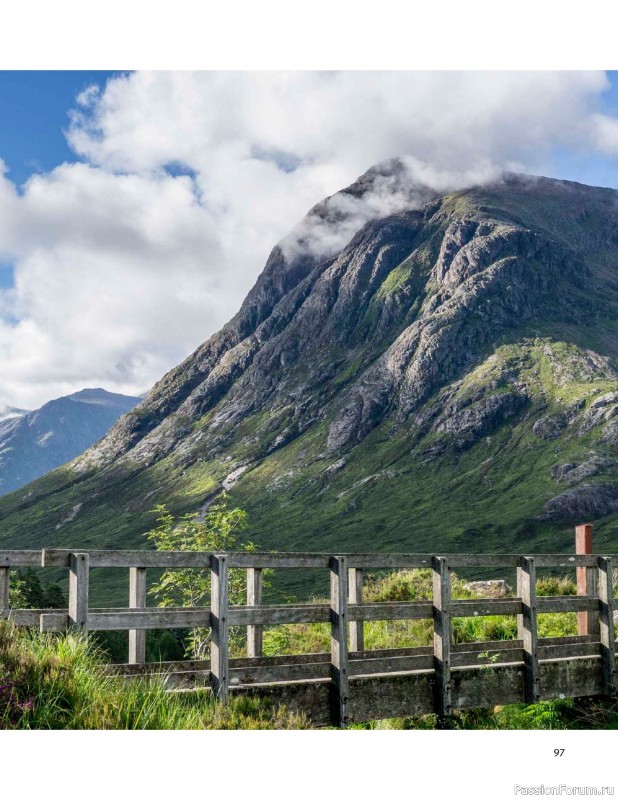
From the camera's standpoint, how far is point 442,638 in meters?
14.2

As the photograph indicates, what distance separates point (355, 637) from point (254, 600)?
2.17 meters

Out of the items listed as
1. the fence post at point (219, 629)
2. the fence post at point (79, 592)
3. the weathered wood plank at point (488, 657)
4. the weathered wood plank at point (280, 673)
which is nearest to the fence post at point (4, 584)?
the fence post at point (79, 592)

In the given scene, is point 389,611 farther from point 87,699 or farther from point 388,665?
point 87,699

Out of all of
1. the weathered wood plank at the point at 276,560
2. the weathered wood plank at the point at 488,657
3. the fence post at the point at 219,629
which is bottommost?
the weathered wood plank at the point at 488,657

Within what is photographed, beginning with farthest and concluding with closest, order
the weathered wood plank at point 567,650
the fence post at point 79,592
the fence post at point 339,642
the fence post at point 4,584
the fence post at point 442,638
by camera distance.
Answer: the weathered wood plank at point 567,650
the fence post at point 442,638
the fence post at point 339,642
the fence post at point 4,584
the fence post at point 79,592

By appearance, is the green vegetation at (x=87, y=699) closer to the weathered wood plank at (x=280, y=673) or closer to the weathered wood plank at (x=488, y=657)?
the weathered wood plank at (x=280, y=673)

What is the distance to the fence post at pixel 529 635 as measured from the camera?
602 inches

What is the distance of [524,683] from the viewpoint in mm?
15328

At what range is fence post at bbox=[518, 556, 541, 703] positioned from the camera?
50.1 ft

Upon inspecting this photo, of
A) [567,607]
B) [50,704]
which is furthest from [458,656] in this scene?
[50,704]

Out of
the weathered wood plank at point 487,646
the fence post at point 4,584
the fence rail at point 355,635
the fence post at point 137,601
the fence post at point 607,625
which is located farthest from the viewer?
the fence post at point 607,625

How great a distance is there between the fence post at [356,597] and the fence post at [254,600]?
159 cm

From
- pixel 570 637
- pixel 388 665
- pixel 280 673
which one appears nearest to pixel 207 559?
pixel 280 673
